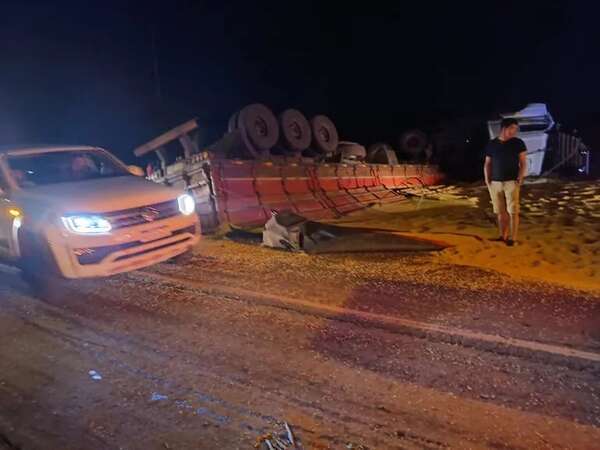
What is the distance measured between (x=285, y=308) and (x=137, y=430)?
82.3 inches

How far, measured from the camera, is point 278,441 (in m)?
2.67

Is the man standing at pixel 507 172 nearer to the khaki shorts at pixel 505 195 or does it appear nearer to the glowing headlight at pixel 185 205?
the khaki shorts at pixel 505 195

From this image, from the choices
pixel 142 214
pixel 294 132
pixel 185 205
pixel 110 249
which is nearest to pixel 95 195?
pixel 142 214

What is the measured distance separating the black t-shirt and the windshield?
17.4 ft

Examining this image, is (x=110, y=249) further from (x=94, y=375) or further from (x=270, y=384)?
(x=270, y=384)

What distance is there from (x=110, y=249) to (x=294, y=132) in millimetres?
8250

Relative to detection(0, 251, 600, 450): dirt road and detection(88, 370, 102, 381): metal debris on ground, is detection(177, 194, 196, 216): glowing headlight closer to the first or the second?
detection(0, 251, 600, 450): dirt road

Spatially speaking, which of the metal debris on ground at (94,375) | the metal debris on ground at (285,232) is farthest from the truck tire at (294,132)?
the metal debris on ground at (94,375)

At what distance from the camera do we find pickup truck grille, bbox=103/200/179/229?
5.32 metres

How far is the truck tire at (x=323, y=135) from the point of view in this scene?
533 inches

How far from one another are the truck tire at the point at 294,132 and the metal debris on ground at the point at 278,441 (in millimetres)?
10276

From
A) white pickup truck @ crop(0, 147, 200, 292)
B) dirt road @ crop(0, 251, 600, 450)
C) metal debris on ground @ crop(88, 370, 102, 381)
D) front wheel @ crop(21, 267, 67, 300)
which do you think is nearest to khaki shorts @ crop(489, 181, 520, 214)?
dirt road @ crop(0, 251, 600, 450)

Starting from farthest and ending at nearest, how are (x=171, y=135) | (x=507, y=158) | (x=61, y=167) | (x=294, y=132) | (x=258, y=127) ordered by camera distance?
(x=294, y=132) → (x=258, y=127) → (x=171, y=135) → (x=507, y=158) → (x=61, y=167)

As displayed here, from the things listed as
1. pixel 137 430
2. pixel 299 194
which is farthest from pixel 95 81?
pixel 137 430
